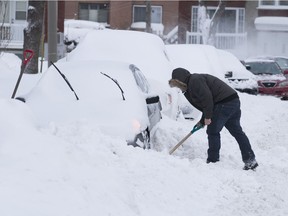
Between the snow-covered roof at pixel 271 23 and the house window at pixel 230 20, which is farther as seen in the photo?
the house window at pixel 230 20

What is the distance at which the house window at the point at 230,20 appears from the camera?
131 ft

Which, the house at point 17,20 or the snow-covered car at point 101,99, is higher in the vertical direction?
the house at point 17,20

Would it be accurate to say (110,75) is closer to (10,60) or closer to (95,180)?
(95,180)

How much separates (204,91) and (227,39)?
105 feet

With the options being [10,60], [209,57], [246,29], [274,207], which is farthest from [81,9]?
[274,207]

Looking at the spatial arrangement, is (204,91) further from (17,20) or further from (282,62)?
(17,20)

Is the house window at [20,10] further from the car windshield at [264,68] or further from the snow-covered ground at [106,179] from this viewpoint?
the snow-covered ground at [106,179]

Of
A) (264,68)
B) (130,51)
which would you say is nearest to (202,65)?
(130,51)

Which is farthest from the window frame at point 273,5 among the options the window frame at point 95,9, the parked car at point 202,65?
the parked car at point 202,65

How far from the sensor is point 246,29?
132 ft

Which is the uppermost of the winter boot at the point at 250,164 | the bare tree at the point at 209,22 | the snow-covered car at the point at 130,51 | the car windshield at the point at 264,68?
the bare tree at the point at 209,22

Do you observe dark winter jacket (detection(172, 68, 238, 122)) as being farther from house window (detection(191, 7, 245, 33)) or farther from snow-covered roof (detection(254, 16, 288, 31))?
snow-covered roof (detection(254, 16, 288, 31))

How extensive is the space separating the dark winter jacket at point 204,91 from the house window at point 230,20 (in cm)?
3217

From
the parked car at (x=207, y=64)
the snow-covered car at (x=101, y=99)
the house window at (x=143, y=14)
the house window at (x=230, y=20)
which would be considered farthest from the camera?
the house window at (x=143, y=14)
